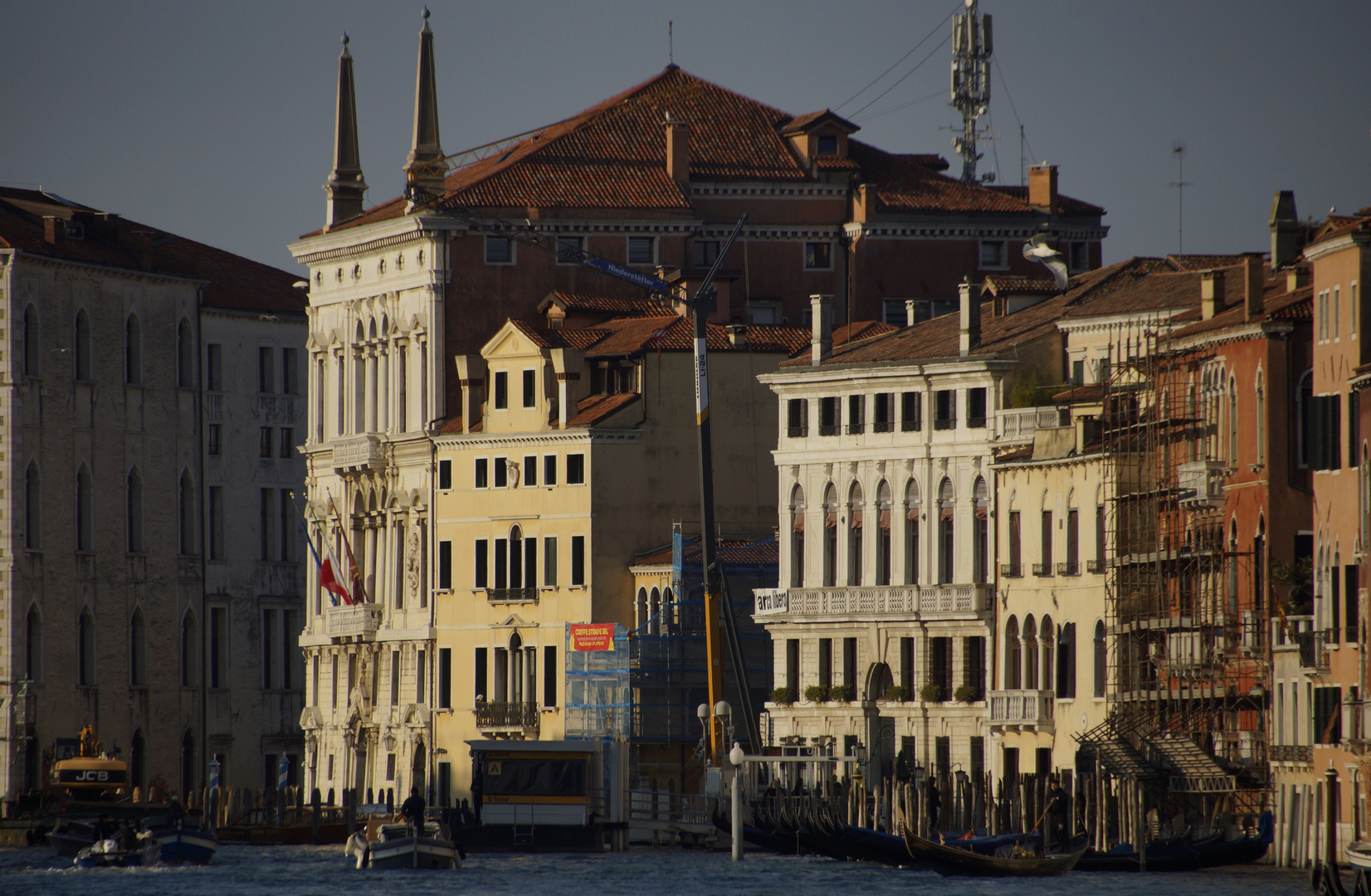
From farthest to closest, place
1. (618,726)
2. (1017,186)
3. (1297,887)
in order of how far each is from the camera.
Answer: (1017,186), (618,726), (1297,887)

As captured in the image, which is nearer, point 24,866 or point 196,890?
point 196,890

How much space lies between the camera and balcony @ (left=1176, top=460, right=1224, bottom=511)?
202 feet

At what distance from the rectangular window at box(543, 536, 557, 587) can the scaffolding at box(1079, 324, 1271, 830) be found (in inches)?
871

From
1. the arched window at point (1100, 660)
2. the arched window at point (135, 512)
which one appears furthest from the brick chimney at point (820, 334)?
the arched window at point (135, 512)

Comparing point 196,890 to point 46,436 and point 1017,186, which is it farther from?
point 1017,186

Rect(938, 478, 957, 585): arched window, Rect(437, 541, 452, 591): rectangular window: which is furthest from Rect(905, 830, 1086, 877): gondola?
Rect(437, 541, 452, 591): rectangular window

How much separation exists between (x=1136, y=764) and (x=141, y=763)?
125ft

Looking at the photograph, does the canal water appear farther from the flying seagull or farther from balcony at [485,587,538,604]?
the flying seagull

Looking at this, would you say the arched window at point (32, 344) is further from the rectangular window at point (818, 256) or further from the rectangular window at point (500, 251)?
the rectangular window at point (818, 256)

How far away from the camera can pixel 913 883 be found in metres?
62.8

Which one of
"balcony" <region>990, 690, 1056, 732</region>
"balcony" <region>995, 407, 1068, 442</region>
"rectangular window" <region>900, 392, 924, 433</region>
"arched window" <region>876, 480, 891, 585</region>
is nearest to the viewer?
"balcony" <region>990, 690, 1056, 732</region>

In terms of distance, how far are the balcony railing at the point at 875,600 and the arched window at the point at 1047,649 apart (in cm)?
309

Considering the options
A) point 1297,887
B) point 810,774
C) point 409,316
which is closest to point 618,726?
point 810,774

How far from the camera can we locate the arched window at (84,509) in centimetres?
9012
